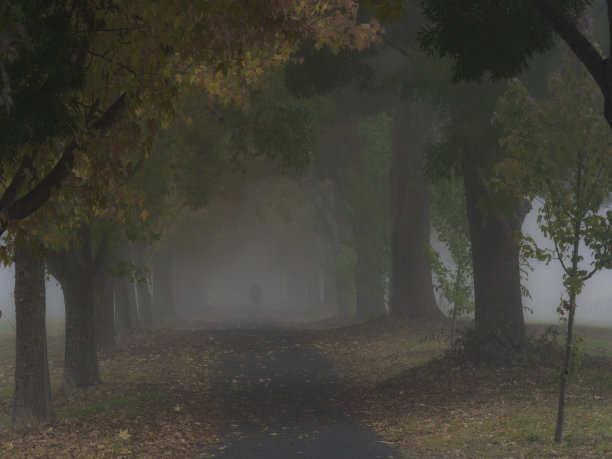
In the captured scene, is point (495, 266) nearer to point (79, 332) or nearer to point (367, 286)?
point (79, 332)

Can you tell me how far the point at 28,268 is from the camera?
36.8ft

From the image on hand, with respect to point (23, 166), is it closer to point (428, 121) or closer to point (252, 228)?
point (428, 121)

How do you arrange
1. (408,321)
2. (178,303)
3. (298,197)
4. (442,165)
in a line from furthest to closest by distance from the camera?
1. (178,303)
2. (298,197)
3. (408,321)
4. (442,165)

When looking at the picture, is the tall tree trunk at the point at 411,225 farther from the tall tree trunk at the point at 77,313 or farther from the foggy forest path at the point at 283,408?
the tall tree trunk at the point at 77,313

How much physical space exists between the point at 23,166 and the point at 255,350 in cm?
1395

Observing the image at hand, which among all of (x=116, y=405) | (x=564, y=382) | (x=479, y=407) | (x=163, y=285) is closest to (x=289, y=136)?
(x=116, y=405)

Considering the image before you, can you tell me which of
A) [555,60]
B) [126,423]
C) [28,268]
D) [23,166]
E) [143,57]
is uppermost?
[555,60]

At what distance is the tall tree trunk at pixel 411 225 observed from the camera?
24.1 meters

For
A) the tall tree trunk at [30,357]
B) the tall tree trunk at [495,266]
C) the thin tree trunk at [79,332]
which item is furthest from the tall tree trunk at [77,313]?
the tall tree trunk at [495,266]

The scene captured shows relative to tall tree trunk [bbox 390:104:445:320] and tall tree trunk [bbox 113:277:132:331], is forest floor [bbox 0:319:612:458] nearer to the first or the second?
tall tree trunk [bbox 390:104:445:320]

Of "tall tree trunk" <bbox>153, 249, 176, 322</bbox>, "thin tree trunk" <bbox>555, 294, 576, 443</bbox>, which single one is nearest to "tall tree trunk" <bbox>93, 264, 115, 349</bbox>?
"thin tree trunk" <bbox>555, 294, 576, 443</bbox>

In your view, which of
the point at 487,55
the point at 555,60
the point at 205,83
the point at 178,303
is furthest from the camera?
the point at 178,303

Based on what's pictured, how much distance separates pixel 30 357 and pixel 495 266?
9681 mm

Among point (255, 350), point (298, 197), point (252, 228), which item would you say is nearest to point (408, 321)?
point (255, 350)
